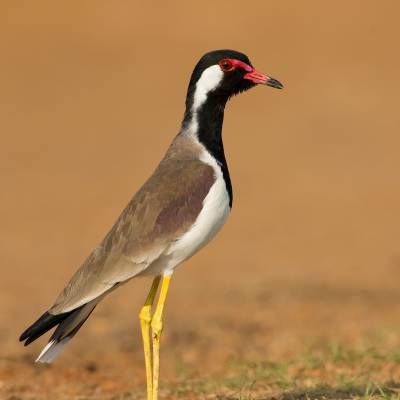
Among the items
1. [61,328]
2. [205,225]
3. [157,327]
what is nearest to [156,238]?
[205,225]

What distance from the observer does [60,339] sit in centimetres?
667

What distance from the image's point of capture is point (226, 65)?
703 centimetres

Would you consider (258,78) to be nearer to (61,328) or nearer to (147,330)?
(147,330)

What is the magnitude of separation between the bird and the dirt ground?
3.43 feet

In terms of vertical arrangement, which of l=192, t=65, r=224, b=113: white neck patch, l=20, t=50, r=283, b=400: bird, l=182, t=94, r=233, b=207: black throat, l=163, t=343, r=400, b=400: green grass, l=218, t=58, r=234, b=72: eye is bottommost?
l=163, t=343, r=400, b=400: green grass

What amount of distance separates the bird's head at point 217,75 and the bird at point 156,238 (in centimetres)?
24

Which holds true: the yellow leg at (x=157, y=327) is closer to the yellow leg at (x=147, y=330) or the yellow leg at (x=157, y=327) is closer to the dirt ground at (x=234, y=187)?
the yellow leg at (x=147, y=330)

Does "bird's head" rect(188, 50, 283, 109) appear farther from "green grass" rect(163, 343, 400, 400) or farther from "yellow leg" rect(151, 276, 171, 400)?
"green grass" rect(163, 343, 400, 400)

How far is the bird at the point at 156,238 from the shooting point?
647 centimetres

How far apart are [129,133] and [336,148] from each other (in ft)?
12.9

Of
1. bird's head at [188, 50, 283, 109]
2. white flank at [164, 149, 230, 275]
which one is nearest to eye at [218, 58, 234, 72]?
bird's head at [188, 50, 283, 109]

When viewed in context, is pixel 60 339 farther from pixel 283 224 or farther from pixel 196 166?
pixel 283 224

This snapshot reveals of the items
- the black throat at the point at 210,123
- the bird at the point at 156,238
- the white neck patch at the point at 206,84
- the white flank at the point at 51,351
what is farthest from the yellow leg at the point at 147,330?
the white neck patch at the point at 206,84

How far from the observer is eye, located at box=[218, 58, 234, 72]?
23.0 ft
